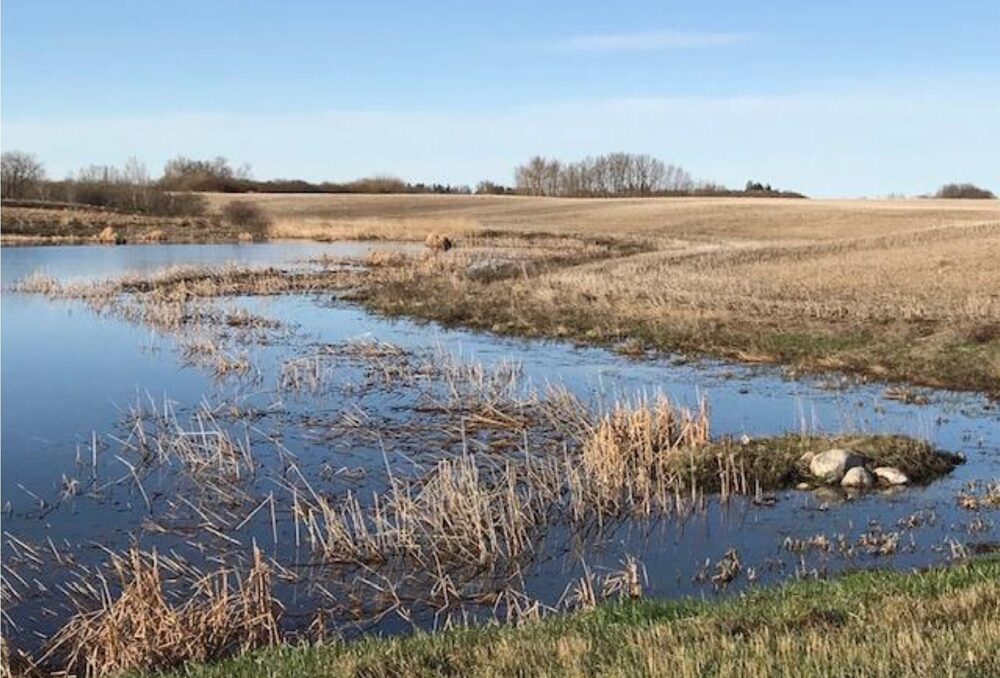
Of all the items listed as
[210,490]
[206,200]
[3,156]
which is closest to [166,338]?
[210,490]

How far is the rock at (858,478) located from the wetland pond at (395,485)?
0.42 metres

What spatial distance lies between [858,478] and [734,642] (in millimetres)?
6893

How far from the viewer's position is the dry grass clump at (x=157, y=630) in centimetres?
722

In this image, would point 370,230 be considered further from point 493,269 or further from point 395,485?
point 395,485

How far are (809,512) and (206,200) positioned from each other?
77453mm

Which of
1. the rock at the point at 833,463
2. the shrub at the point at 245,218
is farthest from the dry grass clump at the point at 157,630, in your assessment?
the shrub at the point at 245,218

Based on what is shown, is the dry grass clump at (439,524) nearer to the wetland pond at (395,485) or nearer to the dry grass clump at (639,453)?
the wetland pond at (395,485)

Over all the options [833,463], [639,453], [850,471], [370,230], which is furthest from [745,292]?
[370,230]

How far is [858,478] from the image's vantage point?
39.1 feet

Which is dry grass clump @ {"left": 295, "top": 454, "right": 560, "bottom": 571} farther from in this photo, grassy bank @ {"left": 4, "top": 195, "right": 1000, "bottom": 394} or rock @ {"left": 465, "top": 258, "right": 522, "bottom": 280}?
rock @ {"left": 465, "top": 258, "right": 522, "bottom": 280}

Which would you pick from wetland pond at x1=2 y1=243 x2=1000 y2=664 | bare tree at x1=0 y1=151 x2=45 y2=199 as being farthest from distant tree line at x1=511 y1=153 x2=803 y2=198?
wetland pond at x1=2 y1=243 x2=1000 y2=664

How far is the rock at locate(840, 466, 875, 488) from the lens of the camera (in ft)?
39.0

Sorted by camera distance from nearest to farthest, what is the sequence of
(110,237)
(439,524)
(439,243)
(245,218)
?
(439,524), (439,243), (110,237), (245,218)

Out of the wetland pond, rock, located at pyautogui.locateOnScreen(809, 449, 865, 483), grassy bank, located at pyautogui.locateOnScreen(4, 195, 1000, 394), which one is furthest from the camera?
grassy bank, located at pyautogui.locateOnScreen(4, 195, 1000, 394)
